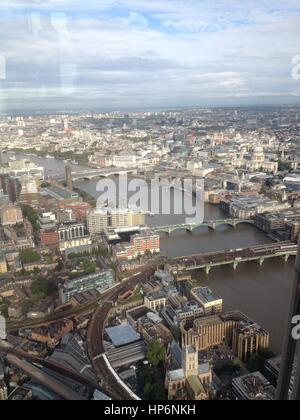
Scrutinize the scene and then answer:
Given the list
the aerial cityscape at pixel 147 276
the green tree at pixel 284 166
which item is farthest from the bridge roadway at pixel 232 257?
the green tree at pixel 284 166

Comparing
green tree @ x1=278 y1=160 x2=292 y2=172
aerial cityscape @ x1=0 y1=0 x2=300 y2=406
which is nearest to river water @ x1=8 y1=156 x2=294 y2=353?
aerial cityscape @ x1=0 y1=0 x2=300 y2=406

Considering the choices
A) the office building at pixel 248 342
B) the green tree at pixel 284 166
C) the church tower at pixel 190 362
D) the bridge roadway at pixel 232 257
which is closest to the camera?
the church tower at pixel 190 362

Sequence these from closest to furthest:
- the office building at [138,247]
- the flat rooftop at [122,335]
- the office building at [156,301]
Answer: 1. the flat rooftop at [122,335]
2. the office building at [156,301]
3. the office building at [138,247]

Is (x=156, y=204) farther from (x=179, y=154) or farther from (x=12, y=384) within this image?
(x=12, y=384)

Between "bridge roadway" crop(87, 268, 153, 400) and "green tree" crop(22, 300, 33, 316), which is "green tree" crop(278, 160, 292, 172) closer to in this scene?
"bridge roadway" crop(87, 268, 153, 400)

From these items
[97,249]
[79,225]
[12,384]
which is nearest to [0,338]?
[12,384]

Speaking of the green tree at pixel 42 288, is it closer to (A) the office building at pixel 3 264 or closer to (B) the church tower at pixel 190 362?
(A) the office building at pixel 3 264

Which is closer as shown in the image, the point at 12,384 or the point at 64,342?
the point at 12,384
